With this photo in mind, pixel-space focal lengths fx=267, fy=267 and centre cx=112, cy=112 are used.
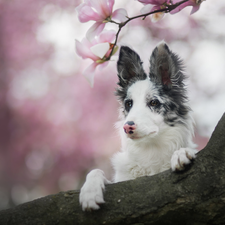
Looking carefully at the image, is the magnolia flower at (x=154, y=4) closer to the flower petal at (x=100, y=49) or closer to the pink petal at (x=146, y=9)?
the pink petal at (x=146, y=9)

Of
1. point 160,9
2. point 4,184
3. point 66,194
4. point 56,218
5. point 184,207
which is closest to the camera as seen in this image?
point 160,9

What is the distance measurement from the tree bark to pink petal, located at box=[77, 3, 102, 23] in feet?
3.20

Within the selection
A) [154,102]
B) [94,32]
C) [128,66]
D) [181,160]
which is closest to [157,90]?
[154,102]

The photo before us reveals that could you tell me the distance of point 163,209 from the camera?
1.54 meters

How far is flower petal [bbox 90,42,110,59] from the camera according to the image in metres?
1.30

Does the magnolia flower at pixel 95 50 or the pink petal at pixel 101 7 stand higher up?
the pink petal at pixel 101 7

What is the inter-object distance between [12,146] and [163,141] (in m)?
4.07

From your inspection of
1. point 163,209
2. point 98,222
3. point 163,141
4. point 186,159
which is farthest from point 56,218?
point 163,141

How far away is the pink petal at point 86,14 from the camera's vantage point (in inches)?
50.8

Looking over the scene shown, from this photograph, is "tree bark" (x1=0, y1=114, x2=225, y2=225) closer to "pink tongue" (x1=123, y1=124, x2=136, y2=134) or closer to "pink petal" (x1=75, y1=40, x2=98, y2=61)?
"pink tongue" (x1=123, y1=124, x2=136, y2=134)

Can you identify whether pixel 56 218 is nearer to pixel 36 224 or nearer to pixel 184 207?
pixel 36 224

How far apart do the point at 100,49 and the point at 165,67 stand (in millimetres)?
1413

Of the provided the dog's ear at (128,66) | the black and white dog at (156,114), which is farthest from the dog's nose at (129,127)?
the dog's ear at (128,66)

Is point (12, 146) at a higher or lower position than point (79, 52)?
higher
